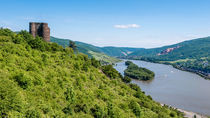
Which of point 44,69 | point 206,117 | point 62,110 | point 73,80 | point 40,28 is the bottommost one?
point 206,117

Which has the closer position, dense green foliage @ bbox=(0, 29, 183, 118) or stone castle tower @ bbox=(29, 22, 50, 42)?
dense green foliage @ bbox=(0, 29, 183, 118)

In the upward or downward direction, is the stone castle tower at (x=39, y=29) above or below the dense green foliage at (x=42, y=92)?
above

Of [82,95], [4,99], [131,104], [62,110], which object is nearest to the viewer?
[4,99]

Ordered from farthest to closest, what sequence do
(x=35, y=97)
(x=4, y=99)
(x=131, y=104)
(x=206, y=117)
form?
(x=206, y=117) < (x=131, y=104) < (x=35, y=97) < (x=4, y=99)

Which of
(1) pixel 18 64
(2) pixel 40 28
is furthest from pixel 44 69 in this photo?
(2) pixel 40 28

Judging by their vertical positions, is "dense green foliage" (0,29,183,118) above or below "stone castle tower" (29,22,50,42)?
below

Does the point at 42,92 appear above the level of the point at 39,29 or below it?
below

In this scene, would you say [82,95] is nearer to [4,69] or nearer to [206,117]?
[4,69]

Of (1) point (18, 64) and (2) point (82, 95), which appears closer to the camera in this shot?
(1) point (18, 64)

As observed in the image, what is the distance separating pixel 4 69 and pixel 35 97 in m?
7.14

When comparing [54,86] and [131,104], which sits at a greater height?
[54,86]

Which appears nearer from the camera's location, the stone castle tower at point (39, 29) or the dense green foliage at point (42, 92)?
the dense green foliage at point (42, 92)

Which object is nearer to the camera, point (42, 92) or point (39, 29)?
point (42, 92)

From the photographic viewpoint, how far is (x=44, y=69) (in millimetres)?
31219
